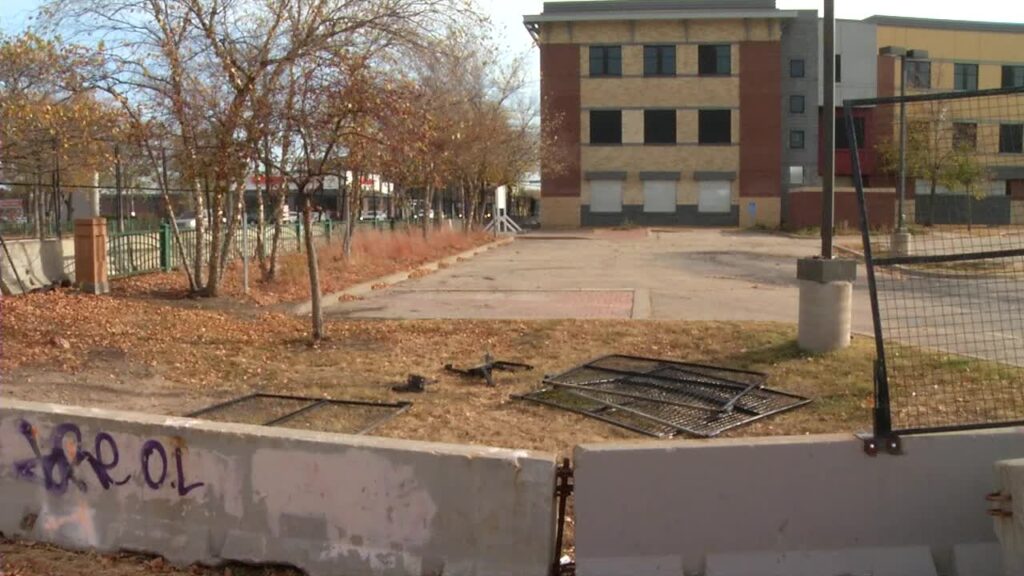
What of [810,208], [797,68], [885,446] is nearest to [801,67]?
[797,68]

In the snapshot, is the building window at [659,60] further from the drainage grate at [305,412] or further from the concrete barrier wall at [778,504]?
the concrete barrier wall at [778,504]

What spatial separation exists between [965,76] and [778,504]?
63.9 metres

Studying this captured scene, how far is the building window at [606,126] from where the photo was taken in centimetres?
5606

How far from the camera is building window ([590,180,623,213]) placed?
56.7m

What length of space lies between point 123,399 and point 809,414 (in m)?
5.81

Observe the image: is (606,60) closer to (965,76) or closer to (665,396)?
(965,76)

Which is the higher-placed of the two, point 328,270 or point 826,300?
point 826,300

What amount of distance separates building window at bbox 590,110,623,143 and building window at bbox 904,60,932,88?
1594cm

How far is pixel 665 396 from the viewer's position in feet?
26.5

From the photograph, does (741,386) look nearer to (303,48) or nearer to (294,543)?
(294,543)

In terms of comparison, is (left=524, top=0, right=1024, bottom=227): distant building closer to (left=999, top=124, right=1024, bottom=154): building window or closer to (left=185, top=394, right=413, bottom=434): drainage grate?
(left=185, top=394, right=413, bottom=434): drainage grate

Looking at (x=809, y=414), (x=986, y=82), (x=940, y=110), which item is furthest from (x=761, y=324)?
(x=986, y=82)

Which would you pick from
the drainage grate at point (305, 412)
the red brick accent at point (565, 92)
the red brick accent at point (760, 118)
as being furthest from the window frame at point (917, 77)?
the drainage grate at point (305, 412)

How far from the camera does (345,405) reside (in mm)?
7922
